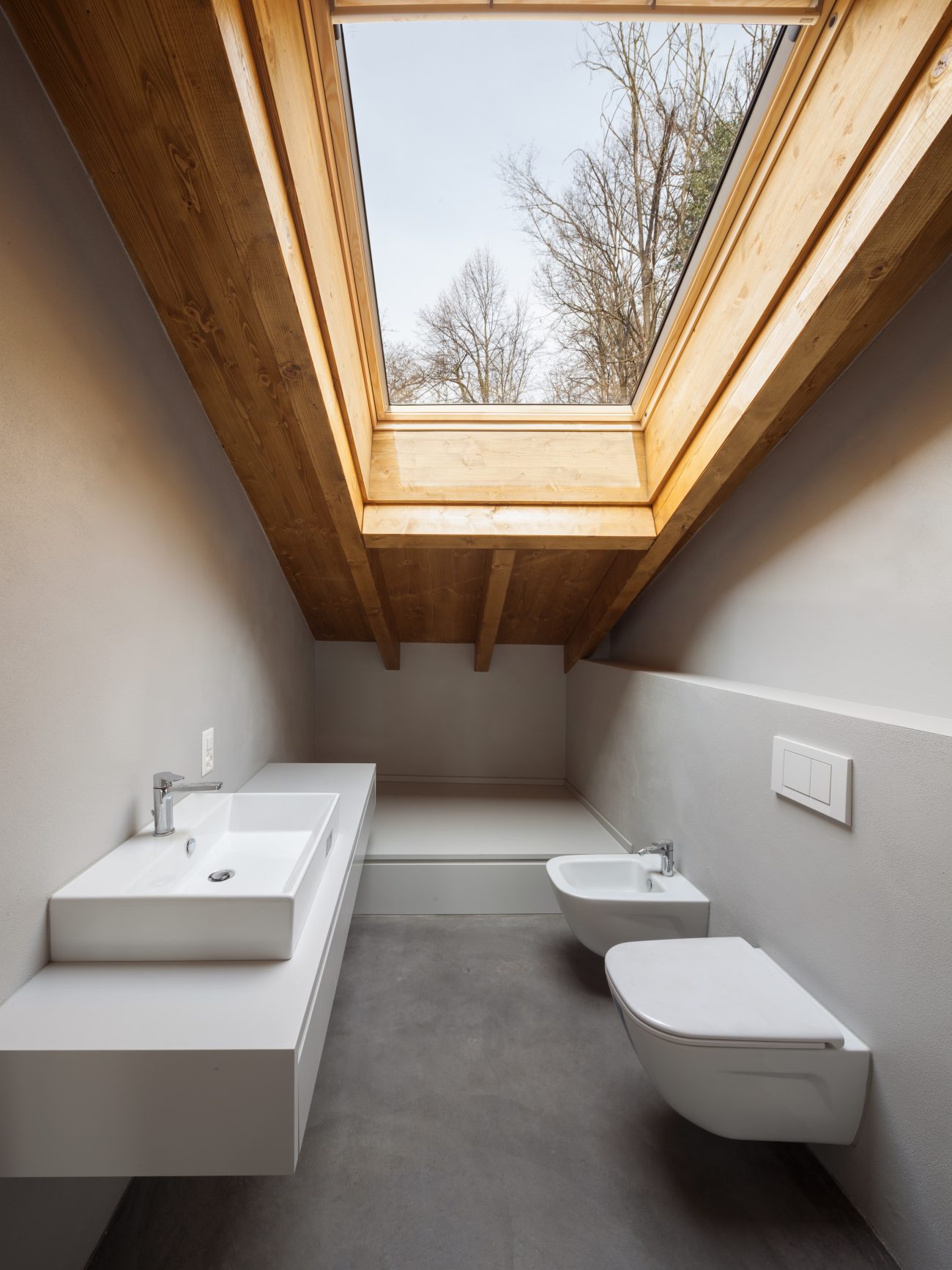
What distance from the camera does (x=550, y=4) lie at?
130 centimetres

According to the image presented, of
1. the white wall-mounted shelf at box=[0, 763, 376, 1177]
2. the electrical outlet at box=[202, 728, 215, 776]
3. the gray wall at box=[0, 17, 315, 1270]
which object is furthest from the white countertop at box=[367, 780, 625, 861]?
the white wall-mounted shelf at box=[0, 763, 376, 1177]

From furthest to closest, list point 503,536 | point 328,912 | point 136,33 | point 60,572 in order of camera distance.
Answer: point 503,536 < point 328,912 < point 60,572 < point 136,33

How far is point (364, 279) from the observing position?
1966mm

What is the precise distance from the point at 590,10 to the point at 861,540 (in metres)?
1.36

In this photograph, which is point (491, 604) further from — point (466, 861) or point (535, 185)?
point (535, 185)

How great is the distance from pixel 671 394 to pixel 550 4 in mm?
1178

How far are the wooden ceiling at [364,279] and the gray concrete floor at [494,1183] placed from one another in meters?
1.75

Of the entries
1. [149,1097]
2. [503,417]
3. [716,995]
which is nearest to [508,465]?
[503,417]

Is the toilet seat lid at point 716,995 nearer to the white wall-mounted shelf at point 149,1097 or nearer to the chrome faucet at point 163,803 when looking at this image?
the white wall-mounted shelf at point 149,1097

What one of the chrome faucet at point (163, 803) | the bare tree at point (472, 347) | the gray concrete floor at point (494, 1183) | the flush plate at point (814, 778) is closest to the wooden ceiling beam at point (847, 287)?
the bare tree at point (472, 347)

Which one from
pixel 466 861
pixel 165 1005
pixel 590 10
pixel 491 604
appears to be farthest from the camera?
pixel 491 604

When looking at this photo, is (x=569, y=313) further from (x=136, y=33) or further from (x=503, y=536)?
(x=136, y=33)

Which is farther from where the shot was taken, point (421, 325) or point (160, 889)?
point (421, 325)

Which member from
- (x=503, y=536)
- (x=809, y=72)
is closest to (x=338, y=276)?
(x=503, y=536)
